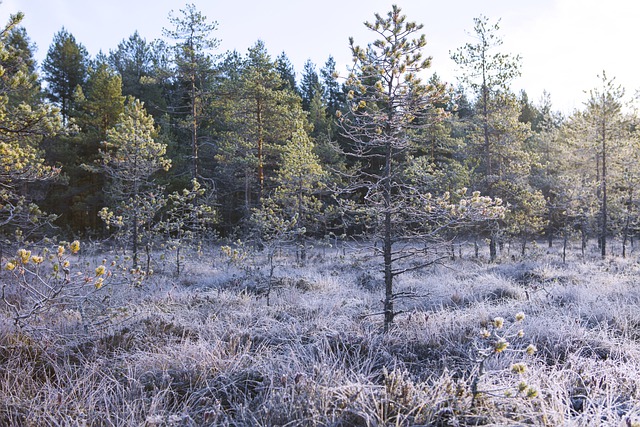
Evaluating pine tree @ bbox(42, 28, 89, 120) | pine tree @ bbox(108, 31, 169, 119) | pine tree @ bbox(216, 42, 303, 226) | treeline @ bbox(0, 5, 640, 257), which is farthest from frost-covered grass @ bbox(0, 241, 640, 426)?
pine tree @ bbox(42, 28, 89, 120)

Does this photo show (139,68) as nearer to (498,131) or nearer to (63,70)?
(63,70)

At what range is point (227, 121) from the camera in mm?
19719

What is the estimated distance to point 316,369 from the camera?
325cm

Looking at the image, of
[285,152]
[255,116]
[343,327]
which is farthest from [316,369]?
[255,116]

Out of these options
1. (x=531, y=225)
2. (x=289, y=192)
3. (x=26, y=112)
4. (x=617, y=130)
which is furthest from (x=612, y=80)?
(x=26, y=112)

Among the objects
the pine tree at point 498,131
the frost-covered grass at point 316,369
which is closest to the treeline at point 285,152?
the pine tree at point 498,131

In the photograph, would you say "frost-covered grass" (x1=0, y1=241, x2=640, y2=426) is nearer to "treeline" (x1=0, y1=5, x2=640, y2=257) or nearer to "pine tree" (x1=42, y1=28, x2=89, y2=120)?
"treeline" (x1=0, y1=5, x2=640, y2=257)

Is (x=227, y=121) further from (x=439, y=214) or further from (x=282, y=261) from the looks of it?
(x=439, y=214)

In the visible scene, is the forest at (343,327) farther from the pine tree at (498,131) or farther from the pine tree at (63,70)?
the pine tree at (63,70)

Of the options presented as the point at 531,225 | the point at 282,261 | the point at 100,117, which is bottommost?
the point at 282,261

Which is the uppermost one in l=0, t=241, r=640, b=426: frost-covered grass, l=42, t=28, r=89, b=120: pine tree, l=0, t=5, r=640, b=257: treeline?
l=42, t=28, r=89, b=120: pine tree

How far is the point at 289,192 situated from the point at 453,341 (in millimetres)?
13775

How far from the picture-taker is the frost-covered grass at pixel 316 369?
264 cm

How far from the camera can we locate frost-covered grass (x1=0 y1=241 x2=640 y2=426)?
2.64 metres
